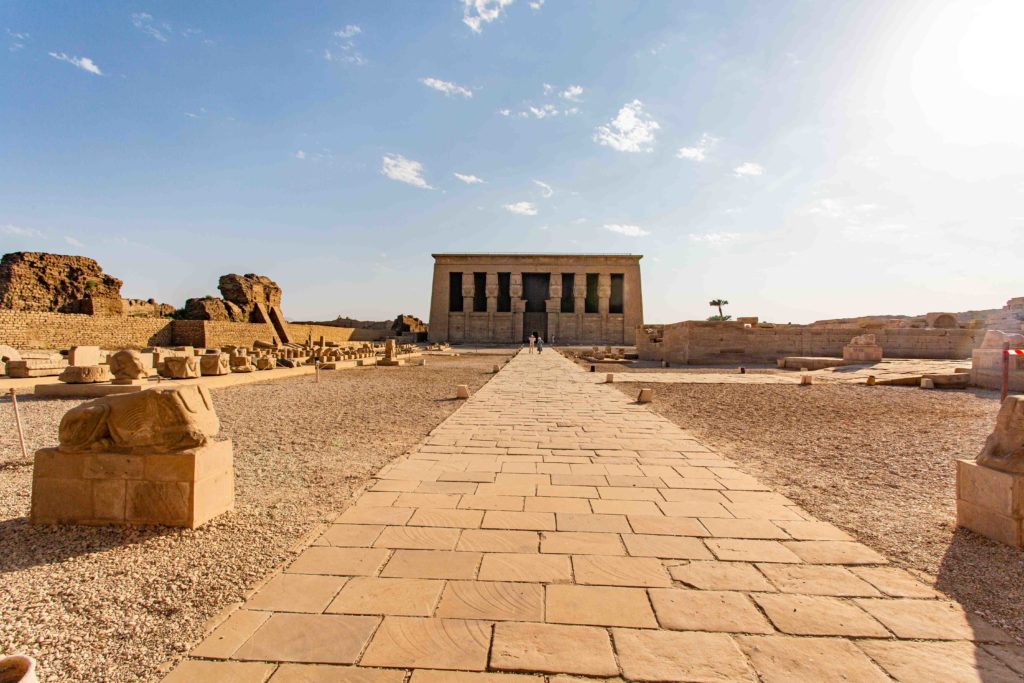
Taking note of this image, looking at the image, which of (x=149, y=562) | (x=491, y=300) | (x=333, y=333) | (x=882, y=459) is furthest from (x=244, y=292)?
(x=882, y=459)

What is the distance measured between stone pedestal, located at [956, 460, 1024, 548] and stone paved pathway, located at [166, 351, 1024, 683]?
2.85 feet

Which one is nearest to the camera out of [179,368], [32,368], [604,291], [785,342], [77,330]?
[179,368]

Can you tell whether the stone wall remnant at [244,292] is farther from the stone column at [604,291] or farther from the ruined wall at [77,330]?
the stone column at [604,291]

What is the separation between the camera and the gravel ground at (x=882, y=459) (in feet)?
8.77

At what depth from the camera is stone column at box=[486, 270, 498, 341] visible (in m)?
49.0

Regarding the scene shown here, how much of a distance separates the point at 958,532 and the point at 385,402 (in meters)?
8.24

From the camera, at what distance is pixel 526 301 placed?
4941 cm

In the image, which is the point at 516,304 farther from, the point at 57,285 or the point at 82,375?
the point at 82,375

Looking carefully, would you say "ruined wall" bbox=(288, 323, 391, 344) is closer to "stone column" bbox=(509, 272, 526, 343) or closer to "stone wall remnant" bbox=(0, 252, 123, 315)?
"stone wall remnant" bbox=(0, 252, 123, 315)

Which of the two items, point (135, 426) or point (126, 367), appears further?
point (126, 367)

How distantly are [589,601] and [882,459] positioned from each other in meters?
4.57

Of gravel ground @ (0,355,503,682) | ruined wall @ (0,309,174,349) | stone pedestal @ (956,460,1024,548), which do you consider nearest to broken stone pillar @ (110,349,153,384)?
gravel ground @ (0,355,503,682)

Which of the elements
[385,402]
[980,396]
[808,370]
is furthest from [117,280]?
[980,396]

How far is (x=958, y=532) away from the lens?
3.12 m
